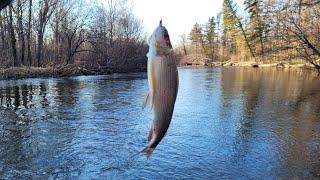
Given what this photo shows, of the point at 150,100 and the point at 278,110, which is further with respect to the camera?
the point at 278,110

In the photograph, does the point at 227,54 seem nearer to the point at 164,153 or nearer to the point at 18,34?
the point at 18,34

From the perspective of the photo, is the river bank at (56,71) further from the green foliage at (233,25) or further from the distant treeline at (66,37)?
the green foliage at (233,25)

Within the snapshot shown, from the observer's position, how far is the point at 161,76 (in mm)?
1705

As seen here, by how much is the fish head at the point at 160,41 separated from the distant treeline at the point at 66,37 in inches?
1606

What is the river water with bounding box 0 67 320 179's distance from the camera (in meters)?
8.89

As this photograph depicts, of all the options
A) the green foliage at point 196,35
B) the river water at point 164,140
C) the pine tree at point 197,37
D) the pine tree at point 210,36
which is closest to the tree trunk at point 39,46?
the river water at point 164,140

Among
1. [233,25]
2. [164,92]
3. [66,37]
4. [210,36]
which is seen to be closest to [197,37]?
[210,36]

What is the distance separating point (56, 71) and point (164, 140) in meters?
30.8

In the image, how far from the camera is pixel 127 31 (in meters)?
53.2

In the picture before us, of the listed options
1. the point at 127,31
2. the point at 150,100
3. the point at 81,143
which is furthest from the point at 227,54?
the point at 150,100

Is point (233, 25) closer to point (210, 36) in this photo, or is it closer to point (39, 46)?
point (210, 36)

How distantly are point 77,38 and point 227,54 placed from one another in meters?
58.6

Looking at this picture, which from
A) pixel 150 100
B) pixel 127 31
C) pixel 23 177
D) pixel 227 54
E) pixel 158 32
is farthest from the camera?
pixel 227 54

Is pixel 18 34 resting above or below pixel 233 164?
above
